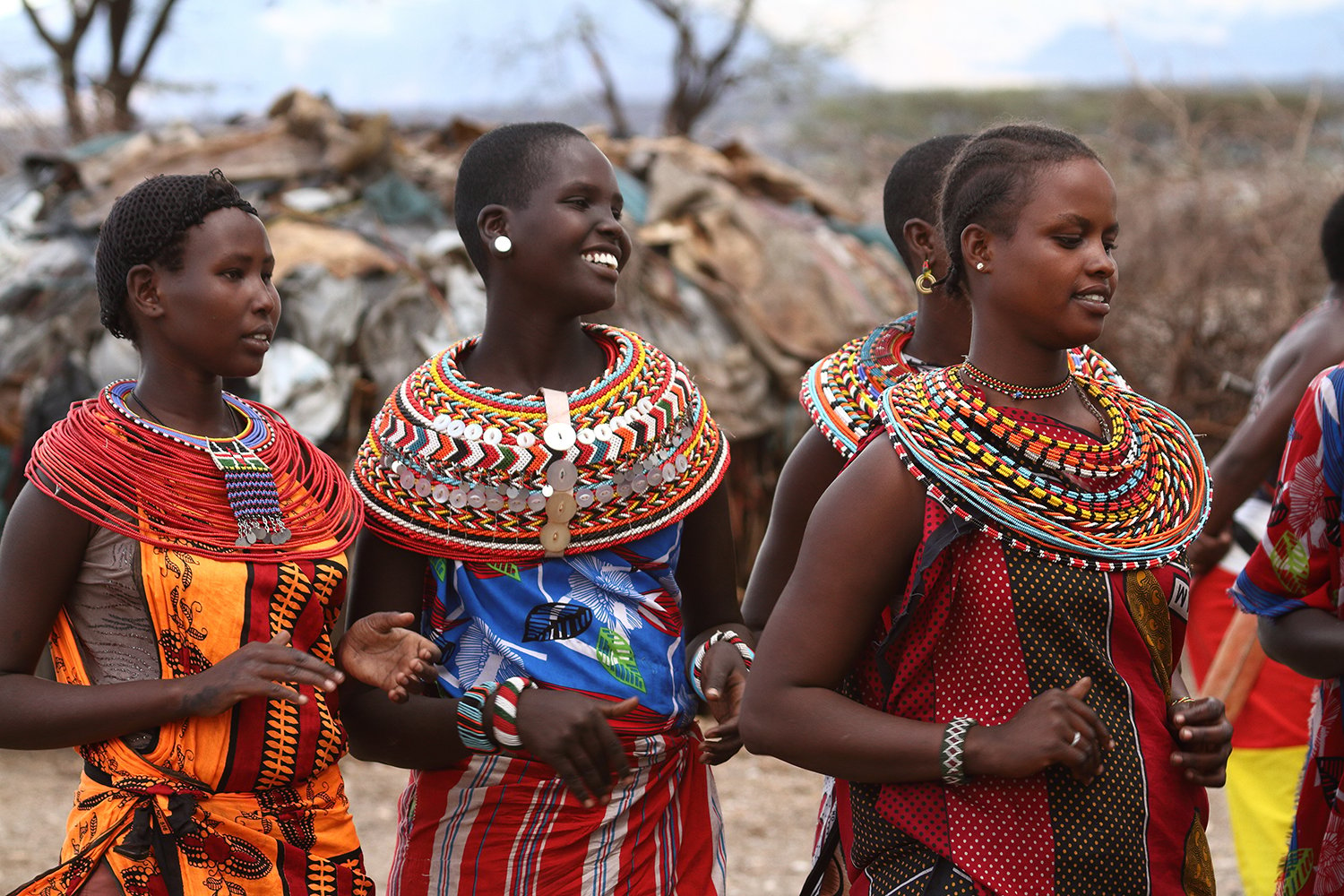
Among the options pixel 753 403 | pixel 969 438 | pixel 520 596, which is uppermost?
pixel 969 438

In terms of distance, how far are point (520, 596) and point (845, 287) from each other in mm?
5477

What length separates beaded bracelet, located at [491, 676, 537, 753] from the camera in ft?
7.83

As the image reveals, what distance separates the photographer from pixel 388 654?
243cm

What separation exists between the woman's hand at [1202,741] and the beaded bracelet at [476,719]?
3.63 ft

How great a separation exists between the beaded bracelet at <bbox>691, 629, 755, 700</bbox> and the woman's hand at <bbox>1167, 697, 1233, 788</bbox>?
0.81 meters

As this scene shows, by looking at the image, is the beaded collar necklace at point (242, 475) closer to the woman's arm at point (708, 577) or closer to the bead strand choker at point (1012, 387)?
the woman's arm at point (708, 577)

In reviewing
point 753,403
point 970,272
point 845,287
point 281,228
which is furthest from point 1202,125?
point 970,272

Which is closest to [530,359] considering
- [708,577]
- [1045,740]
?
[708,577]

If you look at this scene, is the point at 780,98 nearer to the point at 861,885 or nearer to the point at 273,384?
the point at 273,384

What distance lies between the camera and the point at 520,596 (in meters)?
2.58

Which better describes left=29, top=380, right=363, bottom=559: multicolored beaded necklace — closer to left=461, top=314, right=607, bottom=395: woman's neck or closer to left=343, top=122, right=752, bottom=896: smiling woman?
left=343, top=122, right=752, bottom=896: smiling woman

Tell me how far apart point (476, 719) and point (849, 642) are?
72 centimetres

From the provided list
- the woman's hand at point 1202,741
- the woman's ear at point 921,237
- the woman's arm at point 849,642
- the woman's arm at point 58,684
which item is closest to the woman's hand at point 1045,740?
the woman's arm at point 849,642

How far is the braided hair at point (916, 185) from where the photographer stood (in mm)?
2980
